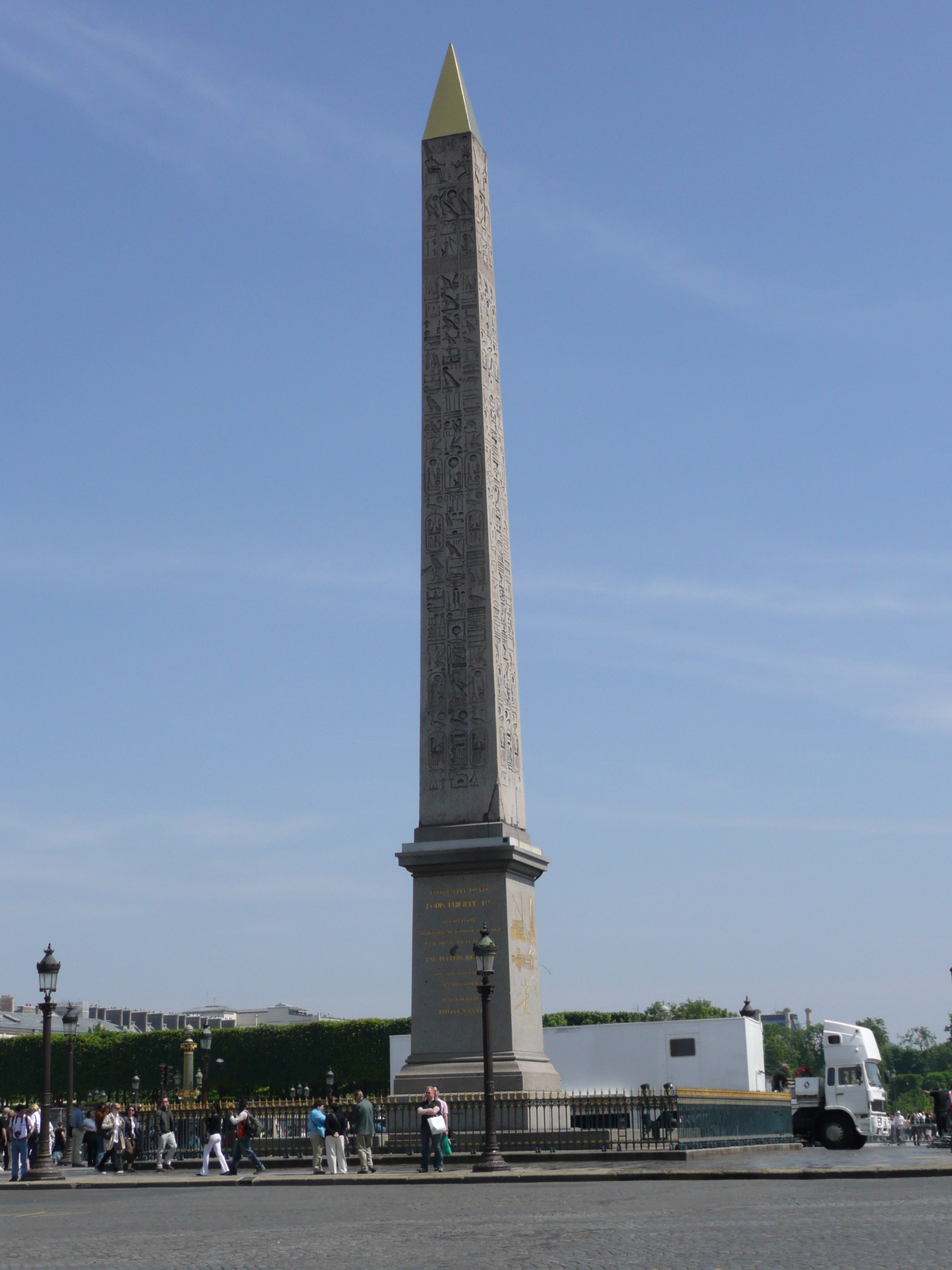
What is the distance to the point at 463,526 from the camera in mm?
27406

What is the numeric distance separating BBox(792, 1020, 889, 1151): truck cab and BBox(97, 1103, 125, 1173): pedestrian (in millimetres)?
16013

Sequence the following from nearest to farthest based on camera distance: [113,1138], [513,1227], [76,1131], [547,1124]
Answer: [513,1227] < [547,1124] < [113,1138] < [76,1131]

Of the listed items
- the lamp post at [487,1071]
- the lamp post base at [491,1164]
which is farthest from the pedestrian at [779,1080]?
the lamp post base at [491,1164]

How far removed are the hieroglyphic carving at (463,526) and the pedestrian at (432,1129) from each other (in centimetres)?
513

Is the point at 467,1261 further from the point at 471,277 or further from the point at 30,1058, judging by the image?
the point at 30,1058

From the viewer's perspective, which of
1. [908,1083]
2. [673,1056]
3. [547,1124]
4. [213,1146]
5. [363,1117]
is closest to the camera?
[363,1117]

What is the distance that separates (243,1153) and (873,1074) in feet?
55.3

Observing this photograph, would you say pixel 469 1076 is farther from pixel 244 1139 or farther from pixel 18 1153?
pixel 18 1153

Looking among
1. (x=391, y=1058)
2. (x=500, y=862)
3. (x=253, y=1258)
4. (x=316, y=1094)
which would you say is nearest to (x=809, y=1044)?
(x=316, y=1094)

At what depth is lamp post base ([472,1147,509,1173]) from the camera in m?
21.1

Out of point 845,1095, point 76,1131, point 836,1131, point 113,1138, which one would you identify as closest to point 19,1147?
point 113,1138

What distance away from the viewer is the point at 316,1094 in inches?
2908

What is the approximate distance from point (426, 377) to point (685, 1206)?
17133 mm

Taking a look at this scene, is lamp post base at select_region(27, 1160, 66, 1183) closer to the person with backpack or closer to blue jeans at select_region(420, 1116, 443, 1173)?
the person with backpack
